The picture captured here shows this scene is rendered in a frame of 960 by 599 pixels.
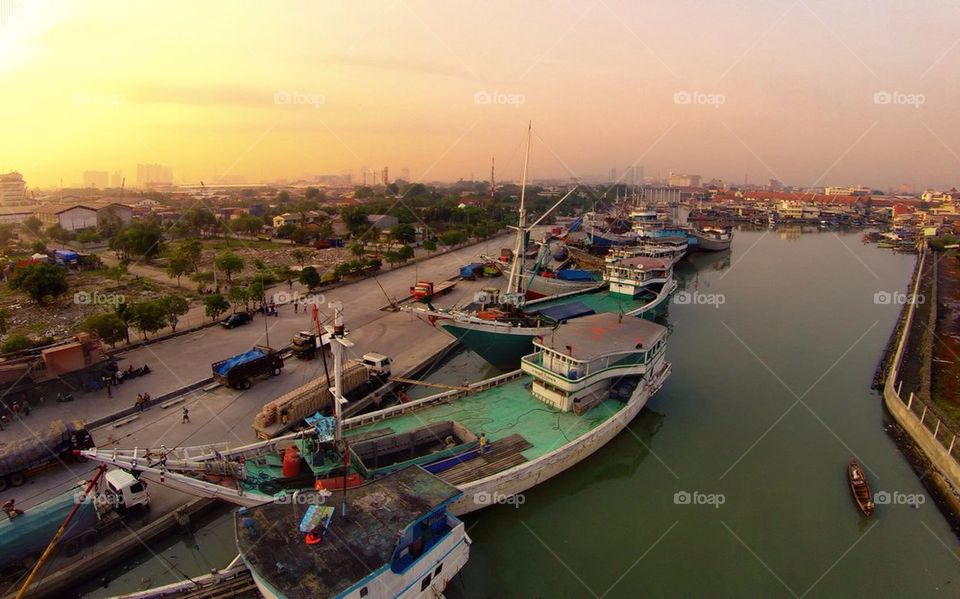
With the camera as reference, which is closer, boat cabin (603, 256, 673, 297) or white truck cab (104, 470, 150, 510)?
white truck cab (104, 470, 150, 510)

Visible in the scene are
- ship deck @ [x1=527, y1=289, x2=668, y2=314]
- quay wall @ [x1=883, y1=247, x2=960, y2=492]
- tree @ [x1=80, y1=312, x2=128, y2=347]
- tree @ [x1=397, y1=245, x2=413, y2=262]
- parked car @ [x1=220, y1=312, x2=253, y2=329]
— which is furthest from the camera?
tree @ [x1=397, y1=245, x2=413, y2=262]

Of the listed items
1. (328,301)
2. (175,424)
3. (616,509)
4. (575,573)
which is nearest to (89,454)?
(175,424)

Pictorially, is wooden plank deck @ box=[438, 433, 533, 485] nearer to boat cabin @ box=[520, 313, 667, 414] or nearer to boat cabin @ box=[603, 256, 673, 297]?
boat cabin @ box=[520, 313, 667, 414]

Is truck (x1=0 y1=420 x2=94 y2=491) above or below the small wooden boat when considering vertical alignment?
above

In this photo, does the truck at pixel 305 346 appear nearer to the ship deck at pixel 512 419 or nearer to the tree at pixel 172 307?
the tree at pixel 172 307

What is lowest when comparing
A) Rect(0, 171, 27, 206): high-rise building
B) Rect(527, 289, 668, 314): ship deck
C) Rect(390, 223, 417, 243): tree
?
Rect(527, 289, 668, 314): ship deck

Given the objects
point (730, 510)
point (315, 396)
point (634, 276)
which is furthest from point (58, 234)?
point (730, 510)

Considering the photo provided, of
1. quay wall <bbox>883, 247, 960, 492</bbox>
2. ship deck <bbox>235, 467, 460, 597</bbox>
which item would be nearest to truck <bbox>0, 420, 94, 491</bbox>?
ship deck <bbox>235, 467, 460, 597</bbox>
